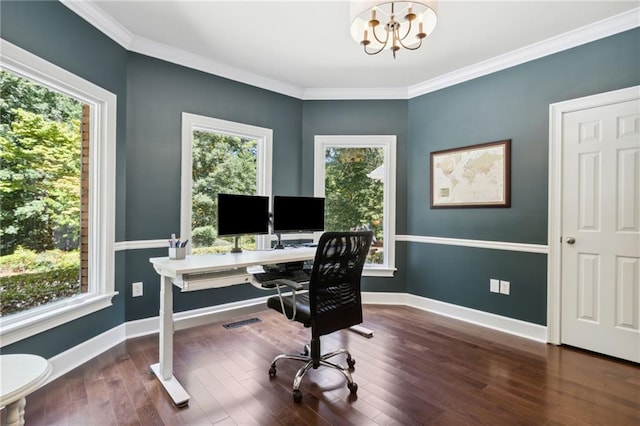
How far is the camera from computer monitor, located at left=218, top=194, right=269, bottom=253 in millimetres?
2570

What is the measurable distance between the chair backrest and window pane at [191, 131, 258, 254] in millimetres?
1757

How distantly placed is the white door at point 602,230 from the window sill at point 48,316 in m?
3.93

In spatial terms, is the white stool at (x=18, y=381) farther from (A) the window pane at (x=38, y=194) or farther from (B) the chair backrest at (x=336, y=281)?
(B) the chair backrest at (x=336, y=281)

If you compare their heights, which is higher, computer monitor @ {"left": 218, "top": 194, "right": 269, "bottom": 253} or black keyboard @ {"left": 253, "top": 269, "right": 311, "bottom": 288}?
computer monitor @ {"left": 218, "top": 194, "right": 269, "bottom": 253}

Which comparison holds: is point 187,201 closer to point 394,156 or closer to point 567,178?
point 394,156

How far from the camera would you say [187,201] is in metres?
3.15

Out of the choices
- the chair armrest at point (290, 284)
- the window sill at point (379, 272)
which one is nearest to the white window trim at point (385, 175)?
the window sill at point (379, 272)

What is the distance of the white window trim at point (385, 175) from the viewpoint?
3.95m

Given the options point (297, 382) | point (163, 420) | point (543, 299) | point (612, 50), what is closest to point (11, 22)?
point (163, 420)

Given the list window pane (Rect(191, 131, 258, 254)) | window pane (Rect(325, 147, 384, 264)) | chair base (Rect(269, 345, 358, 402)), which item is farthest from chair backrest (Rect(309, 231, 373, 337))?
window pane (Rect(325, 147, 384, 264))

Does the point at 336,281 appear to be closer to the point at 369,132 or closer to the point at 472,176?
the point at 472,176

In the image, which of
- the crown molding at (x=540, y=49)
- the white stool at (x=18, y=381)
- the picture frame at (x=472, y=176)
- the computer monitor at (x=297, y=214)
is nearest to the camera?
the white stool at (x=18, y=381)

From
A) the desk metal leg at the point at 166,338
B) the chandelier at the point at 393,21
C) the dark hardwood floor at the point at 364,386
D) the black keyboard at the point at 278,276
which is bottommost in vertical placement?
the dark hardwood floor at the point at 364,386

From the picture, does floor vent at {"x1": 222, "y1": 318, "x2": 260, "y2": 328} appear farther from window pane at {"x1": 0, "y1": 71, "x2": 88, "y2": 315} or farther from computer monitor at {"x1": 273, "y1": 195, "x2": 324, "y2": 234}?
window pane at {"x1": 0, "y1": 71, "x2": 88, "y2": 315}
